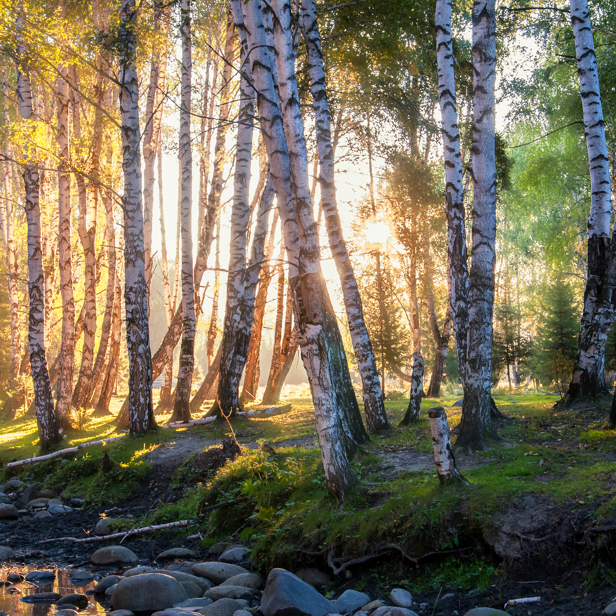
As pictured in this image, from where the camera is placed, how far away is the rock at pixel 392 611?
14.1 feet

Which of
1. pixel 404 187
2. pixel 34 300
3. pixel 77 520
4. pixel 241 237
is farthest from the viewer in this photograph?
pixel 404 187

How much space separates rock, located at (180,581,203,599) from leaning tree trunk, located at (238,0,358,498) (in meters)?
1.68

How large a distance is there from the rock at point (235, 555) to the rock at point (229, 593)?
33.0 inches

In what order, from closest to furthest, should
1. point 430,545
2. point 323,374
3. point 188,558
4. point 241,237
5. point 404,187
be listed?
point 430,545 < point 323,374 < point 188,558 < point 241,237 < point 404,187

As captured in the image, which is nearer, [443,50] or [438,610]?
[438,610]

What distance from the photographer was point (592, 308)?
9.52m

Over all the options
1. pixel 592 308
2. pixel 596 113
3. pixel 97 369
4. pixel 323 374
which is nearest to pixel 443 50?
pixel 596 113

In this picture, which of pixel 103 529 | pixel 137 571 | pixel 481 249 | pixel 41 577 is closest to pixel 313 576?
pixel 137 571

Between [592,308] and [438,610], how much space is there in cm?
688

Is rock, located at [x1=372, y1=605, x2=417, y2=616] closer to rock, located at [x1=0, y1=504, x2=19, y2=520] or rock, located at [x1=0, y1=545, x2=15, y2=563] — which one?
rock, located at [x1=0, y1=545, x2=15, y2=563]

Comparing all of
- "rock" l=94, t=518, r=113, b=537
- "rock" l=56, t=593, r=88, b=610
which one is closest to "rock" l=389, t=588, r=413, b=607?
"rock" l=56, t=593, r=88, b=610

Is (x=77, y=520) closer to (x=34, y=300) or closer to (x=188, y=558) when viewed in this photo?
(x=188, y=558)

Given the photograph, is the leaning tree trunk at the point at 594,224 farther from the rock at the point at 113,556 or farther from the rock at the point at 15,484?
the rock at the point at 15,484

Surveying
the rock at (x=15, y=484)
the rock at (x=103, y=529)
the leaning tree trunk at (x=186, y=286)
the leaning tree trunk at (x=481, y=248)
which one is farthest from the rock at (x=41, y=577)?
the leaning tree trunk at (x=186, y=286)
